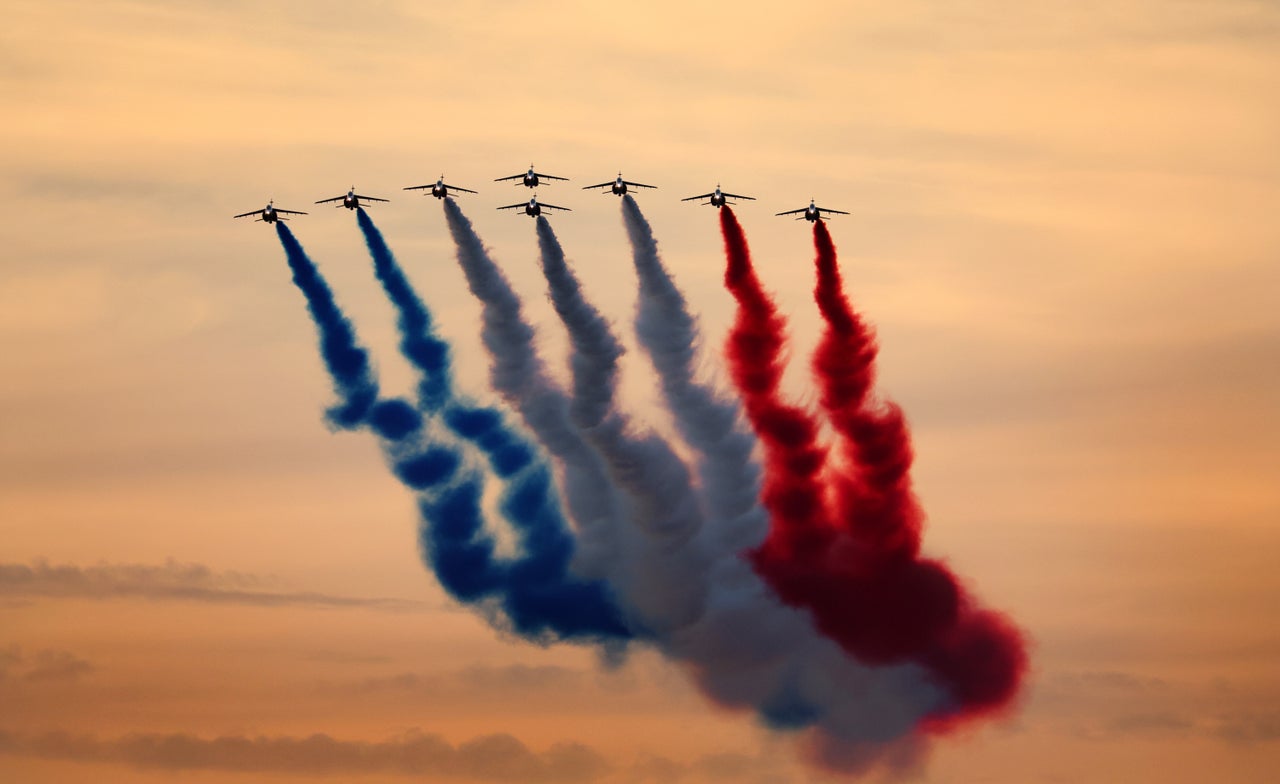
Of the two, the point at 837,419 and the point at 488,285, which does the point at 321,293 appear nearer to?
the point at 488,285

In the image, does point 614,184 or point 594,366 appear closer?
point 614,184

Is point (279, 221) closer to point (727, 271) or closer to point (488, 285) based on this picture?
point (488, 285)

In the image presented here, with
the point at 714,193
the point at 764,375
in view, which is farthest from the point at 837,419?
the point at 714,193

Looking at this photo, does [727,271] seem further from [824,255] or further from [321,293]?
[321,293]

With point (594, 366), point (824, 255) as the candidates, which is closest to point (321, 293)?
point (594, 366)

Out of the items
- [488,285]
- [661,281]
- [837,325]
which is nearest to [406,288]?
[488,285]

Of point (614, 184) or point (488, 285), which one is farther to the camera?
point (488, 285)

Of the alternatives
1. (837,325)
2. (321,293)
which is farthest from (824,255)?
(321,293)
